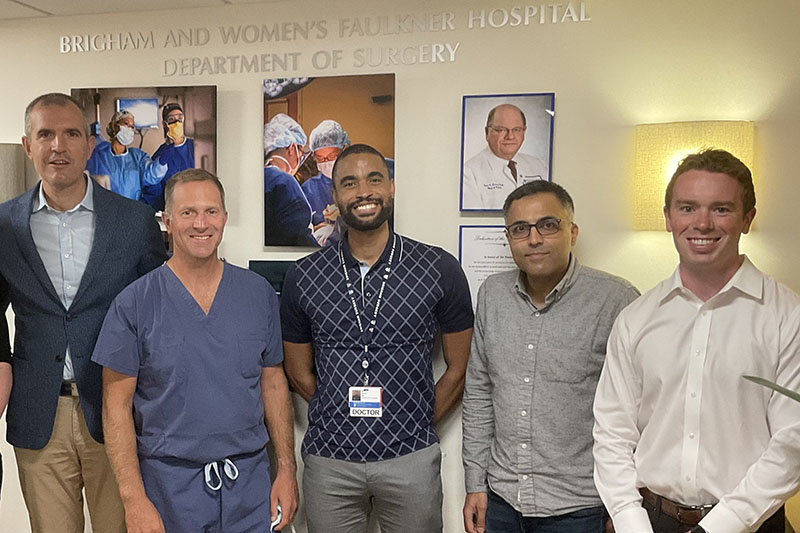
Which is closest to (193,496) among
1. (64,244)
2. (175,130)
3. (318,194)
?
(64,244)

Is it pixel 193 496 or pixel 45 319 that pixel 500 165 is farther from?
pixel 45 319

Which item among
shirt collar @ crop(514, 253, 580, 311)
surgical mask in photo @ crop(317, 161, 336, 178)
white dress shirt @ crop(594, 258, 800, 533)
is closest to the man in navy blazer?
surgical mask in photo @ crop(317, 161, 336, 178)

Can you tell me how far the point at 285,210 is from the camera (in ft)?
8.37

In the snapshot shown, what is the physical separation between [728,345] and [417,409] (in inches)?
39.9

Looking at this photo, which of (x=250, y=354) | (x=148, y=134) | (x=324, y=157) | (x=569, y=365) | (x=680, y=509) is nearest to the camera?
(x=680, y=509)

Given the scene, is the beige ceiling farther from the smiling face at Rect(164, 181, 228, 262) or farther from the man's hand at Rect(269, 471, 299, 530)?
the man's hand at Rect(269, 471, 299, 530)

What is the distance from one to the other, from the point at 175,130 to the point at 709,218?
1.97m

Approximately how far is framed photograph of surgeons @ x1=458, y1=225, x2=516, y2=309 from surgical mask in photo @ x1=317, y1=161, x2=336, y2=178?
0.54 m

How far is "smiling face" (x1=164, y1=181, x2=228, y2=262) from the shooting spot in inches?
80.9

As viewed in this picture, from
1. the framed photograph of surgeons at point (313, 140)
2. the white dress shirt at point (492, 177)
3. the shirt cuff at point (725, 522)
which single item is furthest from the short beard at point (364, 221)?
the shirt cuff at point (725, 522)

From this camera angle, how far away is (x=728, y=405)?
1.60 m

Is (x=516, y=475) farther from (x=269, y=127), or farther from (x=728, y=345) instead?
(x=269, y=127)

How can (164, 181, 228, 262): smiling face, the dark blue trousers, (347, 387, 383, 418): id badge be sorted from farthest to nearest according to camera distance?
(347, 387, 383, 418): id badge, (164, 181, 228, 262): smiling face, the dark blue trousers

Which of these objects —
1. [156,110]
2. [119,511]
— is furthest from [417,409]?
[156,110]
